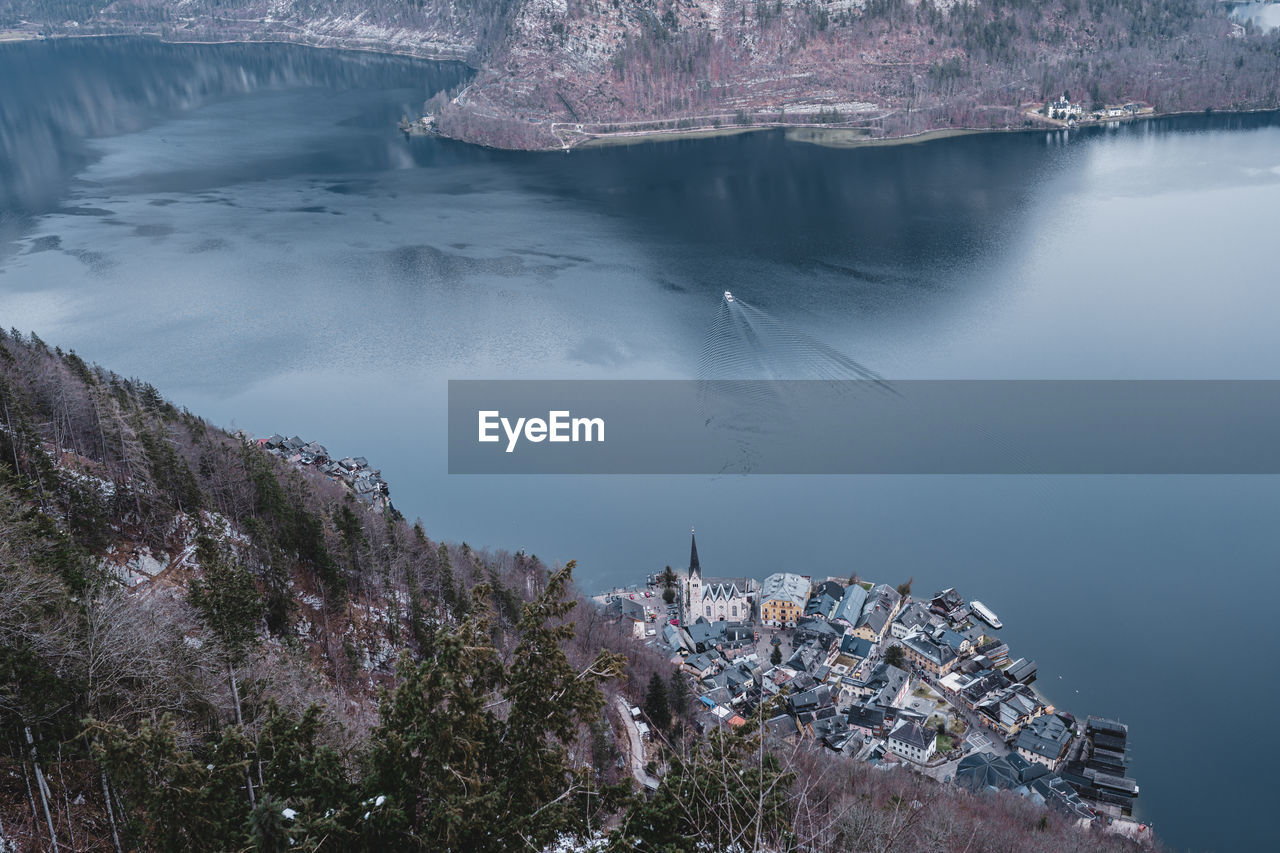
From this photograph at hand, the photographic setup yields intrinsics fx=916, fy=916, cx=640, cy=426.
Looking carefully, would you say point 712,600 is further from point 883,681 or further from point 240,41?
point 240,41

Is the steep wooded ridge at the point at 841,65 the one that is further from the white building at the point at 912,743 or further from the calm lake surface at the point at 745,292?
the white building at the point at 912,743

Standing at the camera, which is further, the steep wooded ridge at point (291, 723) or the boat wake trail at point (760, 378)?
the boat wake trail at point (760, 378)

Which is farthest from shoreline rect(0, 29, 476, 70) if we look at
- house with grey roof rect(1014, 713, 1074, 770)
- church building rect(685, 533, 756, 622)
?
house with grey roof rect(1014, 713, 1074, 770)

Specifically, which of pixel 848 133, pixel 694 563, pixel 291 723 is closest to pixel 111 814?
pixel 291 723

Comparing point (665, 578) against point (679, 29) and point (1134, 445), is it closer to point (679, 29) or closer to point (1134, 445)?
point (1134, 445)

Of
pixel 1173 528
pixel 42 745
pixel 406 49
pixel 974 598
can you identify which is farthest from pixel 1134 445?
pixel 406 49

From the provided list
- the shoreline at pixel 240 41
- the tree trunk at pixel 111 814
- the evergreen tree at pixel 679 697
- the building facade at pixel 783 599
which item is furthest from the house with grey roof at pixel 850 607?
the shoreline at pixel 240 41

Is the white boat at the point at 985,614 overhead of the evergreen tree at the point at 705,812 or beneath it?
beneath
